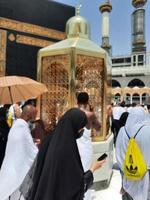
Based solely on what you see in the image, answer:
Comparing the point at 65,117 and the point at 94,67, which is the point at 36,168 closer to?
the point at 65,117

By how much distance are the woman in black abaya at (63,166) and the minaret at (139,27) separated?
142ft

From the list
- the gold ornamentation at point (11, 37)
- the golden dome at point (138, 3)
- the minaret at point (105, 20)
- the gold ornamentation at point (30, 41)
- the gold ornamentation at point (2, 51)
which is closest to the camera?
the gold ornamentation at point (2, 51)

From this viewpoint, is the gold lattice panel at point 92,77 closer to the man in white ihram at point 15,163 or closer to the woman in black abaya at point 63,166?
the man in white ihram at point 15,163

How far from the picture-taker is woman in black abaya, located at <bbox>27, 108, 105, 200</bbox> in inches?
51.7

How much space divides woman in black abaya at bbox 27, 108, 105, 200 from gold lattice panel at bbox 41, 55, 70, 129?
2.23 metres

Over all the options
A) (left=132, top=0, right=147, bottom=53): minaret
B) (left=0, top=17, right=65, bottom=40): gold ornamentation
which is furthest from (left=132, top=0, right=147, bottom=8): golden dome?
(left=0, top=17, right=65, bottom=40): gold ornamentation

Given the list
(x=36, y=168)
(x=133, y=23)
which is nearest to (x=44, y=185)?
(x=36, y=168)

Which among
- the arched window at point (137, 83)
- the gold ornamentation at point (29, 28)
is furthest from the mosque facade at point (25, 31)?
the arched window at point (137, 83)

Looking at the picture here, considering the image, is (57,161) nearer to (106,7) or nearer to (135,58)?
(106,7)

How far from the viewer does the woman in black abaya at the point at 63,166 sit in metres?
1.31

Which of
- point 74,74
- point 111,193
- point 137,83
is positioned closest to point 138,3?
point 137,83

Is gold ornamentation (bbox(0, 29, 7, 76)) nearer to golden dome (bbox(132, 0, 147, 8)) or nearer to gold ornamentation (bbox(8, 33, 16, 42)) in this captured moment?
gold ornamentation (bbox(8, 33, 16, 42))

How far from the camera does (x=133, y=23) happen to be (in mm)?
44906

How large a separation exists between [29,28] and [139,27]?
3578 cm
